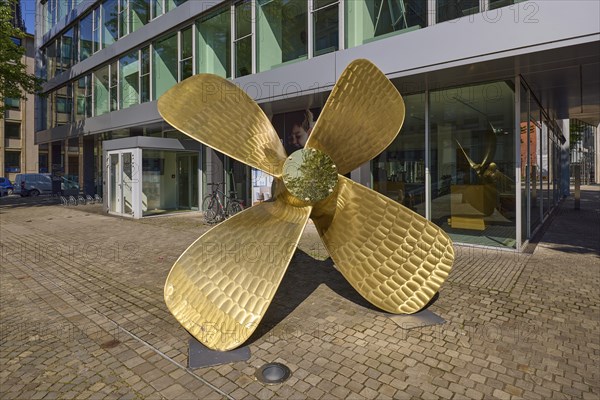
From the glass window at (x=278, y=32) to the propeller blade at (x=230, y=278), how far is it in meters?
7.91

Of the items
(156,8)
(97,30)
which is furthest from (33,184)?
(156,8)

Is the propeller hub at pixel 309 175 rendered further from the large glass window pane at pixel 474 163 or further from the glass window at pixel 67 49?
the glass window at pixel 67 49

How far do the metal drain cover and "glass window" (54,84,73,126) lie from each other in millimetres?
Result: 22327

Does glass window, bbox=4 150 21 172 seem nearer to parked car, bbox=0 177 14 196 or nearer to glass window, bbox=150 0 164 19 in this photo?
parked car, bbox=0 177 14 196

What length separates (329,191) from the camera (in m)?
4.12

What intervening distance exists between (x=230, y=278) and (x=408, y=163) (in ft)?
22.9

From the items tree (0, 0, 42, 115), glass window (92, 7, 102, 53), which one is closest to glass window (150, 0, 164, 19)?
glass window (92, 7, 102, 53)

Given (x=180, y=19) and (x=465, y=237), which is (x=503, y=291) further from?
(x=180, y=19)

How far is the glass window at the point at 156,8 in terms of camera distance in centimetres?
1505

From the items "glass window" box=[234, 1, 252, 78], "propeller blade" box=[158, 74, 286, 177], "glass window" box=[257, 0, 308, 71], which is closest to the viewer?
"propeller blade" box=[158, 74, 286, 177]

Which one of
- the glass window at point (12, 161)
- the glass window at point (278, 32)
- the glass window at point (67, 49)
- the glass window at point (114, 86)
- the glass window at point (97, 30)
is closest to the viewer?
the glass window at point (278, 32)

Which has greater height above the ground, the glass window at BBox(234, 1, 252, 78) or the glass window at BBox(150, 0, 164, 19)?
the glass window at BBox(150, 0, 164, 19)

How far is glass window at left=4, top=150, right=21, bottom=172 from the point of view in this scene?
41219 millimetres

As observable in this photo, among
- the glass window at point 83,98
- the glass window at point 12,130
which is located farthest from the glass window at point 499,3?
the glass window at point 12,130
